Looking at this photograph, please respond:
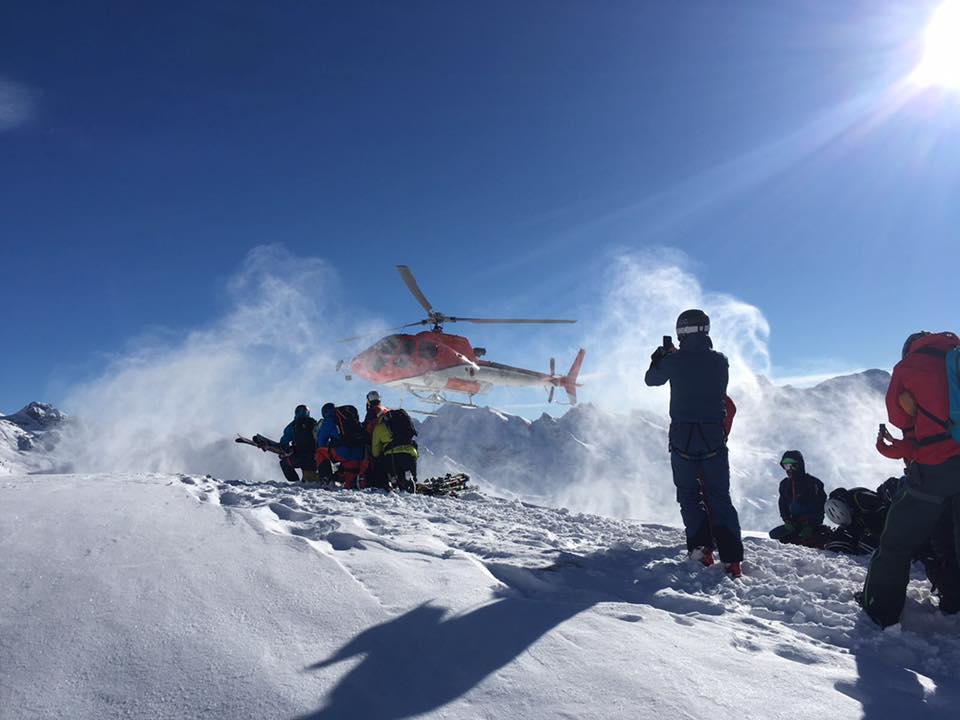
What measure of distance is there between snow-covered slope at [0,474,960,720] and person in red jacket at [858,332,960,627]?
0.97 ft

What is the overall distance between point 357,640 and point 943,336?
4.02 meters

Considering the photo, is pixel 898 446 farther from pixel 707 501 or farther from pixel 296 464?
pixel 296 464

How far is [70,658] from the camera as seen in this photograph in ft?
6.77

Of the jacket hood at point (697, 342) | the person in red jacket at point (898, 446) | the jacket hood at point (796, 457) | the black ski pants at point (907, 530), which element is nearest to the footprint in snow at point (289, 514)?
the jacket hood at point (697, 342)

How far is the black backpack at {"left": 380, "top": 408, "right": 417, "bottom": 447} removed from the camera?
986 centimetres

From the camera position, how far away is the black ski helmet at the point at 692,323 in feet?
17.3

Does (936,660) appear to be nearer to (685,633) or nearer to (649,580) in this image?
(685,633)

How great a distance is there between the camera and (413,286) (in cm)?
1884

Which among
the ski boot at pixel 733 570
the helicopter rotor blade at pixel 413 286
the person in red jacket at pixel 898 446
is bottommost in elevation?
the ski boot at pixel 733 570

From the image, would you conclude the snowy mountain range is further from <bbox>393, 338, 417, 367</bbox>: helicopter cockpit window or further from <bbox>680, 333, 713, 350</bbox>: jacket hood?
<bbox>393, 338, 417, 367</bbox>: helicopter cockpit window

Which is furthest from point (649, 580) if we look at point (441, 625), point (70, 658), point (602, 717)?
point (70, 658)

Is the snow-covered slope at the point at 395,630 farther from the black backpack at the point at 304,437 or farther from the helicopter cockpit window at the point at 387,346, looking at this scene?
the helicopter cockpit window at the point at 387,346

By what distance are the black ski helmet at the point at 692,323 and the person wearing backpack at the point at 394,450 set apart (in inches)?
225

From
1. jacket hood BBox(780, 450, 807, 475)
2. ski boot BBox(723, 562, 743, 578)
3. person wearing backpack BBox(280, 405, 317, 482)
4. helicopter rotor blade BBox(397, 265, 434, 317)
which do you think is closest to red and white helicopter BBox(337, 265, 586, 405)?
helicopter rotor blade BBox(397, 265, 434, 317)
